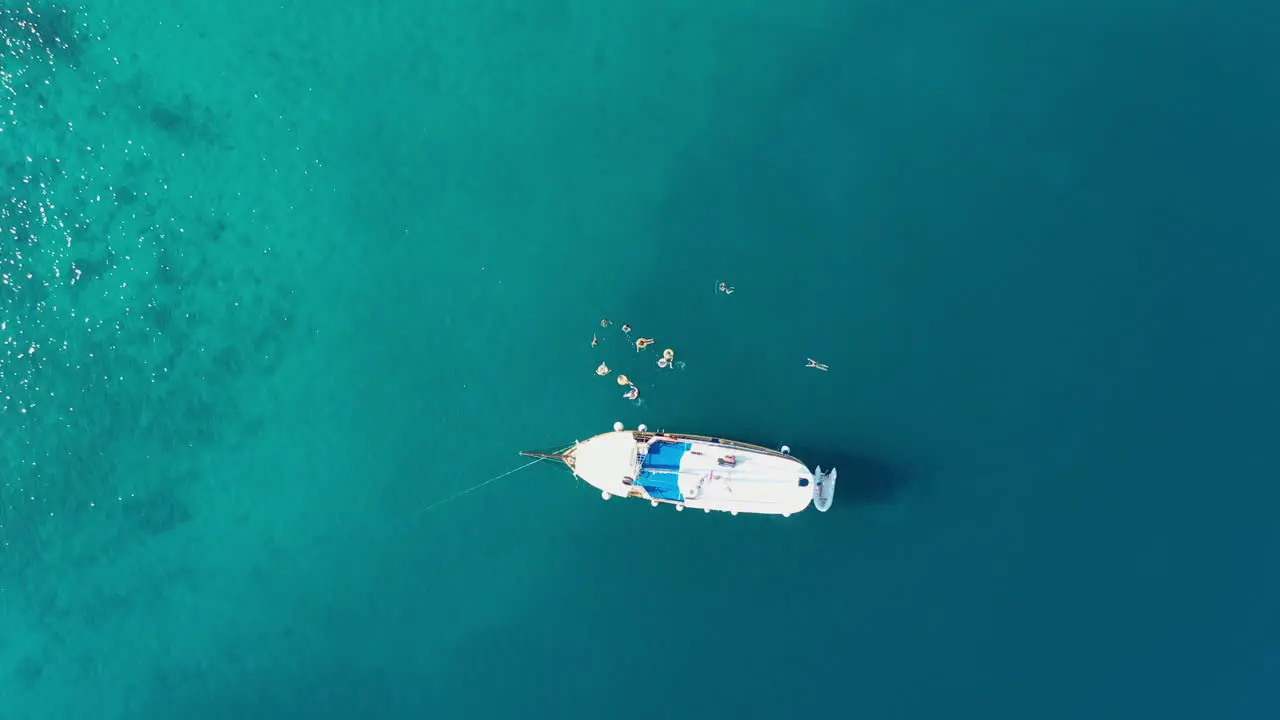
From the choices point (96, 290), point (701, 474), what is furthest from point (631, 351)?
point (96, 290)

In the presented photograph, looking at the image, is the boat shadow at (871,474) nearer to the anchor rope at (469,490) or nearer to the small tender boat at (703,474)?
the small tender boat at (703,474)

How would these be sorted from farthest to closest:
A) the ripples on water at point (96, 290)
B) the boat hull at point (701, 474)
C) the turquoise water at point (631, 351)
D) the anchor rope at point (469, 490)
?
the ripples on water at point (96, 290), the anchor rope at point (469, 490), the turquoise water at point (631, 351), the boat hull at point (701, 474)

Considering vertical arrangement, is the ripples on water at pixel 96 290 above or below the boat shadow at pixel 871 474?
above

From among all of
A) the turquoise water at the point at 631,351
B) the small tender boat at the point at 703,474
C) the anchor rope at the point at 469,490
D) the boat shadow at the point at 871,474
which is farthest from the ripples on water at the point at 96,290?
the boat shadow at the point at 871,474

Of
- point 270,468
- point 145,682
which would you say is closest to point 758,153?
point 270,468

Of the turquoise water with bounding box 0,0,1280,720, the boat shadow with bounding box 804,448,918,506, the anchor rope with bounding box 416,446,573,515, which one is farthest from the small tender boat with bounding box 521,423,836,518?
the anchor rope with bounding box 416,446,573,515
